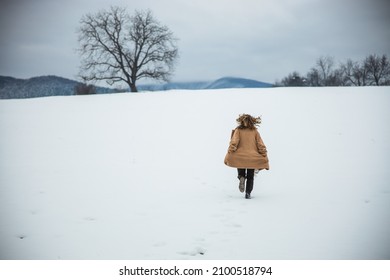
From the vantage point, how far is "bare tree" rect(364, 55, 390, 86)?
72688mm

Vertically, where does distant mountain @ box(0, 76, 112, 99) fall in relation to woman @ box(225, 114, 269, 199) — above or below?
above

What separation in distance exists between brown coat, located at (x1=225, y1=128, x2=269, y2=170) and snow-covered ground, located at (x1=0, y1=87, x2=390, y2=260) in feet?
2.73

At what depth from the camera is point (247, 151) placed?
7637 millimetres

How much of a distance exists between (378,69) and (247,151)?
77.5 m

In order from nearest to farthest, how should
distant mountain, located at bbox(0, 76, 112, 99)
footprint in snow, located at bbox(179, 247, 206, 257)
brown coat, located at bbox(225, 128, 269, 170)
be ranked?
1. footprint in snow, located at bbox(179, 247, 206, 257)
2. brown coat, located at bbox(225, 128, 269, 170)
3. distant mountain, located at bbox(0, 76, 112, 99)

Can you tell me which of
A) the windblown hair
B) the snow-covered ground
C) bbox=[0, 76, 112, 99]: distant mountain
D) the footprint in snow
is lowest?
the footprint in snow

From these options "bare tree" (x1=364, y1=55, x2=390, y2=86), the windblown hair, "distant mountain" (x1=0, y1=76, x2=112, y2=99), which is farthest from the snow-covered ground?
"bare tree" (x1=364, y1=55, x2=390, y2=86)

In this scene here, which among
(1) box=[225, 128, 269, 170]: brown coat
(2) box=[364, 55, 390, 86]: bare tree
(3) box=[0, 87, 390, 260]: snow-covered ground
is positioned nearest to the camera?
(3) box=[0, 87, 390, 260]: snow-covered ground

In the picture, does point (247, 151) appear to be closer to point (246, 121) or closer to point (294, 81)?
point (246, 121)

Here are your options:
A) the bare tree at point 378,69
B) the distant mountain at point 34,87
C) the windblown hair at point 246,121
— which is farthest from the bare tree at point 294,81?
the windblown hair at point 246,121

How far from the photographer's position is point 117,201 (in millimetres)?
7516

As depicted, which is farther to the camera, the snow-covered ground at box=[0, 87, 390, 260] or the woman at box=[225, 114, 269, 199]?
the woman at box=[225, 114, 269, 199]

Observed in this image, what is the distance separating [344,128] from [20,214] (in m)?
14.0

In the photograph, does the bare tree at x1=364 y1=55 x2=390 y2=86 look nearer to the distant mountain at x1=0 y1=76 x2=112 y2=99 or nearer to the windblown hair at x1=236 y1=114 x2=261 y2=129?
the distant mountain at x1=0 y1=76 x2=112 y2=99
